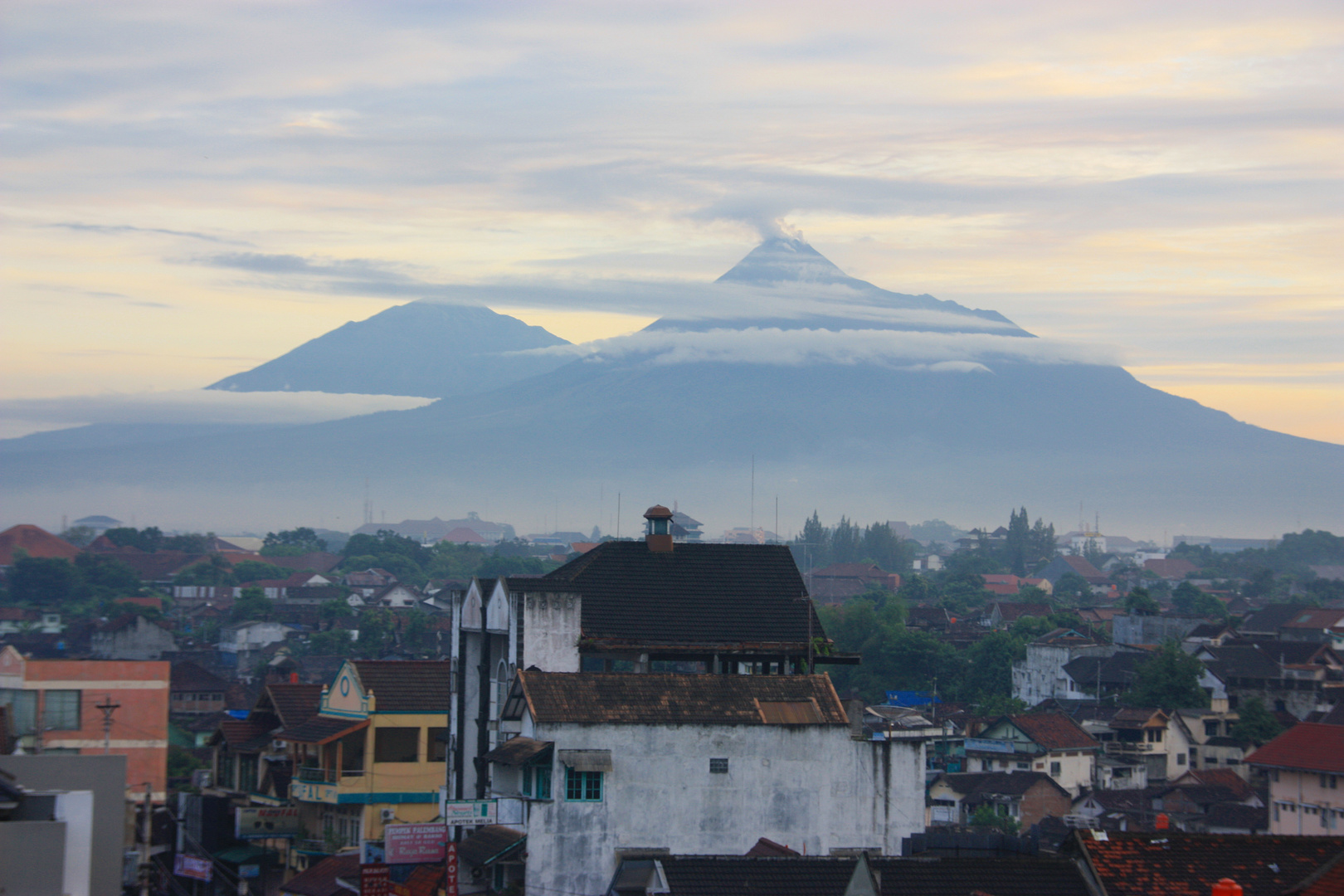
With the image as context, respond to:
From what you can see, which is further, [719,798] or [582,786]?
[719,798]

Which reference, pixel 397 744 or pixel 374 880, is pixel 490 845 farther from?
pixel 397 744

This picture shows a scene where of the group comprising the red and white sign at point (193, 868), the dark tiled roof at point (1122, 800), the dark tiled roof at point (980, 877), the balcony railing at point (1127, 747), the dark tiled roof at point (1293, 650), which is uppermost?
the dark tiled roof at point (980, 877)

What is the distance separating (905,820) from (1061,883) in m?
9.97

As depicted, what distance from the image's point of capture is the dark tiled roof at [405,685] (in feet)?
159

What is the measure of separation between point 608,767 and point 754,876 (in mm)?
7034

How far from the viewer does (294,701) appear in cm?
5341

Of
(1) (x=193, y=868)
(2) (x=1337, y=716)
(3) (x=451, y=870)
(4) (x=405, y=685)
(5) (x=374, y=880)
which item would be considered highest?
(4) (x=405, y=685)

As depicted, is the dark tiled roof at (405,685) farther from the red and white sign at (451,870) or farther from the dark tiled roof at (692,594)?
the red and white sign at (451,870)

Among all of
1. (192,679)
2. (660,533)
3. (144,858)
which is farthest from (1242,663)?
(144,858)

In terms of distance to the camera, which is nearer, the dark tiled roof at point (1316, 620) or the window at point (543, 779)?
the window at point (543, 779)

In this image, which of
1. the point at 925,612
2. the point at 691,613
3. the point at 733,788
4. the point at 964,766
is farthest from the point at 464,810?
the point at 925,612

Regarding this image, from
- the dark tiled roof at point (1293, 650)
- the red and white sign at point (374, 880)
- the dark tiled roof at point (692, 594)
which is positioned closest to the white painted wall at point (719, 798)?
the red and white sign at point (374, 880)

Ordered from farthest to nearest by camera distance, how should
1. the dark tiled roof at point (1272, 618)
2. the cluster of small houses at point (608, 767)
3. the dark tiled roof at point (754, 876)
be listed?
the dark tiled roof at point (1272, 618)
the cluster of small houses at point (608, 767)
the dark tiled roof at point (754, 876)

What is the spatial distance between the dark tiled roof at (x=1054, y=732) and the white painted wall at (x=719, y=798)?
49.8 m
